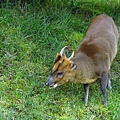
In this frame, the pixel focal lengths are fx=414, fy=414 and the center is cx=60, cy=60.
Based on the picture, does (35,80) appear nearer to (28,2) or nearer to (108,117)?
(108,117)

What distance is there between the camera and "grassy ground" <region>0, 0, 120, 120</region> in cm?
603

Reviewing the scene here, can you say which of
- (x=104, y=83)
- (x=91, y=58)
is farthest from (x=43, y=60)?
(x=104, y=83)

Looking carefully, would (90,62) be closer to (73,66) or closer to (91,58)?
(91,58)

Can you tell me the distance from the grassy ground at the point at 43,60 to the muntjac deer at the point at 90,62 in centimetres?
26

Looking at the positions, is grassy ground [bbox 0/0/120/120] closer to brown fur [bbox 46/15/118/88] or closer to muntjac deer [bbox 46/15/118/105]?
muntjac deer [bbox 46/15/118/105]

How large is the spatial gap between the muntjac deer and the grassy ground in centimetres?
26

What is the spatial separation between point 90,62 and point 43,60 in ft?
3.49

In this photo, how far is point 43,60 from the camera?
712 cm

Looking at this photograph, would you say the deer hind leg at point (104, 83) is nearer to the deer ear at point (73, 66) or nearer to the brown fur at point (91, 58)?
the brown fur at point (91, 58)

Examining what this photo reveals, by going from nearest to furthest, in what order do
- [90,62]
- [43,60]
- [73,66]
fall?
[73,66] → [90,62] → [43,60]

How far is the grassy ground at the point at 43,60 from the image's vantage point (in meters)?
6.03

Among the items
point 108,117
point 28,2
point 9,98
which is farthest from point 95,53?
point 28,2

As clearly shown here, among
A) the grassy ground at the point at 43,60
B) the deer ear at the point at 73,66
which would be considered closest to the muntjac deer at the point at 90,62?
the deer ear at the point at 73,66

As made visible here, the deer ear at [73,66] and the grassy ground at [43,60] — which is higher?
the deer ear at [73,66]
